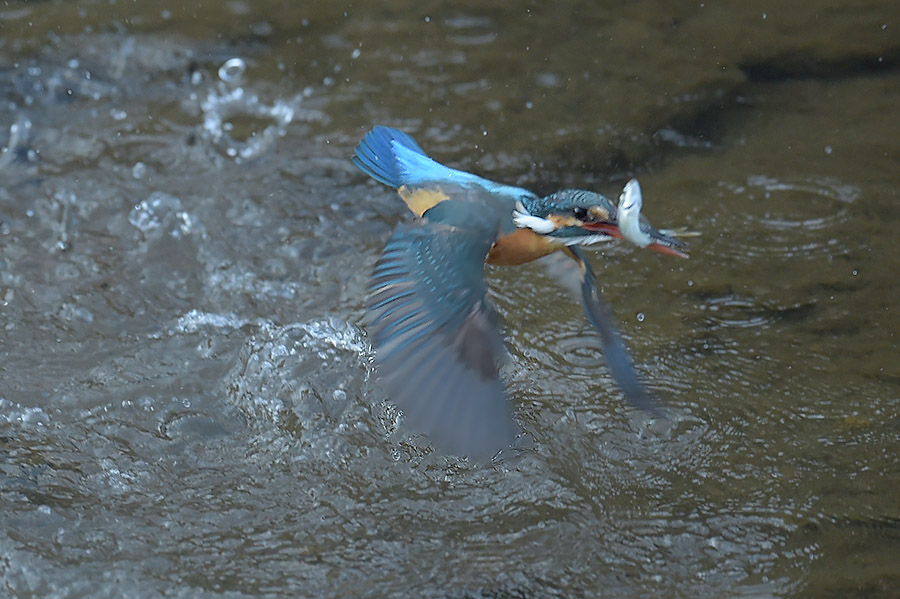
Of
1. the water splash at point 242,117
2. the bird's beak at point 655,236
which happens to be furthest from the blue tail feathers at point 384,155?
the water splash at point 242,117

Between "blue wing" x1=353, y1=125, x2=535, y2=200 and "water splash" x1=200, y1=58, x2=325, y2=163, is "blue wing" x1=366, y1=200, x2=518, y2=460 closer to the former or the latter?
"blue wing" x1=353, y1=125, x2=535, y2=200

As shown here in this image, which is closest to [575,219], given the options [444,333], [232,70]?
[444,333]

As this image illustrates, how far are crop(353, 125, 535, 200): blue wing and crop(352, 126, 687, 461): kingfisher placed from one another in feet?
0.04

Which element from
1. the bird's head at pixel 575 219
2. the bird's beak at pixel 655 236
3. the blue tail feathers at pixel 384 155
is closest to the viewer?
the bird's beak at pixel 655 236

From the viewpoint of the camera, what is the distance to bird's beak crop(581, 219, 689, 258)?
236cm

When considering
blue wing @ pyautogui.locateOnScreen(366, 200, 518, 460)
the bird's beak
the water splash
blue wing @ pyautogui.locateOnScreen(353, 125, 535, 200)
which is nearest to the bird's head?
the bird's beak

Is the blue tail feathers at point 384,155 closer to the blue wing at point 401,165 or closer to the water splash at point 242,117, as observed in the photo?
the blue wing at point 401,165

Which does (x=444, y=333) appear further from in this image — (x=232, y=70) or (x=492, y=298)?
(x=232, y=70)

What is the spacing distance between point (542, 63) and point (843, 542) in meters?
2.73

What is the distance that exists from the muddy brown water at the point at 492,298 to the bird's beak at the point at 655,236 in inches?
25.3

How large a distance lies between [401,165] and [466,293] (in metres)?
0.73

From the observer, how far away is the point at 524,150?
4121 mm

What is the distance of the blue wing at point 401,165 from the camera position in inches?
114

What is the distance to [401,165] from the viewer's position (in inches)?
119
